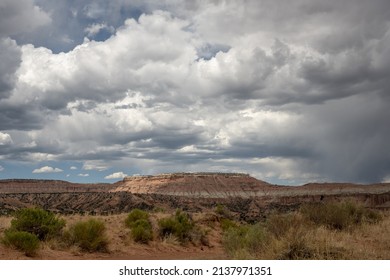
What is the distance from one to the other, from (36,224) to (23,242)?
3.43m

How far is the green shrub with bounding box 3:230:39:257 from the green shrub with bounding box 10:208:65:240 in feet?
7.85

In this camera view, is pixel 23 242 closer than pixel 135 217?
Yes

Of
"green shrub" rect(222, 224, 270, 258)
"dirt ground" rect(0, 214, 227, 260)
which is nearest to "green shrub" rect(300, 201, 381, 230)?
"dirt ground" rect(0, 214, 227, 260)

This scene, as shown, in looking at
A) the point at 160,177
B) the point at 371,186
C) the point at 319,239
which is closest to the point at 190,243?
the point at 319,239

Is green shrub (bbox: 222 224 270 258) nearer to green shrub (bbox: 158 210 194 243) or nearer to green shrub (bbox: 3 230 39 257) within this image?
green shrub (bbox: 3 230 39 257)

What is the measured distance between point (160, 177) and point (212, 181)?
21.8m

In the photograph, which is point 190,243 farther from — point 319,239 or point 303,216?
point 319,239

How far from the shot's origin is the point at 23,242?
1950 centimetres

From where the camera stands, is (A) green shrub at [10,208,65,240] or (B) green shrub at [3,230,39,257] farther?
(A) green shrub at [10,208,65,240]

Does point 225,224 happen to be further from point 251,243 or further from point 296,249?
point 296,249

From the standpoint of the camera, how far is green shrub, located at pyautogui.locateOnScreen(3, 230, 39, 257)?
63.9ft

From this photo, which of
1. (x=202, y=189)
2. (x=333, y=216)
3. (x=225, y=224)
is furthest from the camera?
(x=202, y=189)

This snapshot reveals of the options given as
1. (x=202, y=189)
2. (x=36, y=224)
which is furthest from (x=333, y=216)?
(x=202, y=189)
